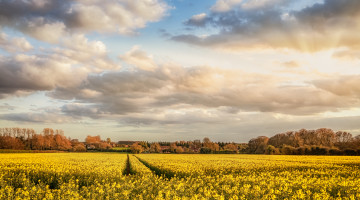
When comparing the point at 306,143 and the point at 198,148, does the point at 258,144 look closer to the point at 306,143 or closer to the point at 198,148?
the point at 306,143

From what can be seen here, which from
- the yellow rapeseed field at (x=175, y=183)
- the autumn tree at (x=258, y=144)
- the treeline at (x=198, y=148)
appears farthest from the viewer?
the treeline at (x=198, y=148)

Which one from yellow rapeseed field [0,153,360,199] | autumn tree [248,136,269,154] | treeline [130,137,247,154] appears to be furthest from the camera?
treeline [130,137,247,154]

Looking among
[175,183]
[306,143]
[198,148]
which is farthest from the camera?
[198,148]

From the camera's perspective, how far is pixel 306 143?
119m

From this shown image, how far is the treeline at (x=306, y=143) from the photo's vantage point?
8189 cm

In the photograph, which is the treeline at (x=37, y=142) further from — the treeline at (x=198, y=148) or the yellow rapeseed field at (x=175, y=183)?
the yellow rapeseed field at (x=175, y=183)

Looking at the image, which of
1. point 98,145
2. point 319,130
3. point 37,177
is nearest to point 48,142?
point 98,145

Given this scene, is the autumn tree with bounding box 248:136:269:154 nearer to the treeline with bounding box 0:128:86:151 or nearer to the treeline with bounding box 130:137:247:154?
the treeline with bounding box 130:137:247:154

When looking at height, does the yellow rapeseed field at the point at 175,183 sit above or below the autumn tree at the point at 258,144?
above

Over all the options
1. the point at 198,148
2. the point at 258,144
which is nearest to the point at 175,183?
the point at 258,144

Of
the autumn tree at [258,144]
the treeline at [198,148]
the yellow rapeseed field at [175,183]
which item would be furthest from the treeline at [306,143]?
the yellow rapeseed field at [175,183]

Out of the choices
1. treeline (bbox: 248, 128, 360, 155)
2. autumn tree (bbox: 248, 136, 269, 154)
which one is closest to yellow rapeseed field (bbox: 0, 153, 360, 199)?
treeline (bbox: 248, 128, 360, 155)

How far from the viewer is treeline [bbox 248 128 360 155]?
81887 millimetres

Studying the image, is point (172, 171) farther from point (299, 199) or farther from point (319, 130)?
point (319, 130)
